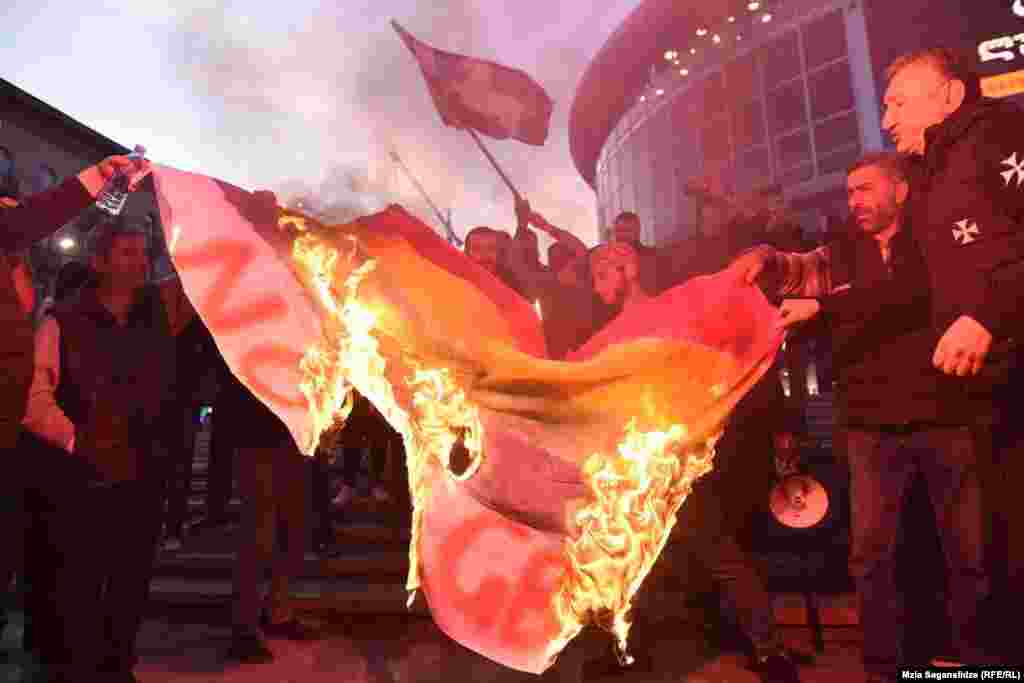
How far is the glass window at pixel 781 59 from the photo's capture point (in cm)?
1912

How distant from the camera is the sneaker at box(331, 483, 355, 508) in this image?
5.96 metres

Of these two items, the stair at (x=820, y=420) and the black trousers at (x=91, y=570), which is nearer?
the black trousers at (x=91, y=570)

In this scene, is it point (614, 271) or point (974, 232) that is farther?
point (614, 271)

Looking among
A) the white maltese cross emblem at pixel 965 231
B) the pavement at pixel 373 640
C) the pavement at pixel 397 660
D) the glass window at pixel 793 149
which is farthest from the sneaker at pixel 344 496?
the glass window at pixel 793 149

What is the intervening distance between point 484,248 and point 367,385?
104 inches

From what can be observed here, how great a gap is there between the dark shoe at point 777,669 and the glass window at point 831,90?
63.3ft

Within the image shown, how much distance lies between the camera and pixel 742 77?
805 inches

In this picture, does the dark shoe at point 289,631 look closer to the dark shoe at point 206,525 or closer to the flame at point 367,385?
the flame at point 367,385

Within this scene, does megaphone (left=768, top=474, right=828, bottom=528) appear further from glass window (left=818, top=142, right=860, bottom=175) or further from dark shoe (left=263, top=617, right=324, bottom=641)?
glass window (left=818, top=142, right=860, bottom=175)

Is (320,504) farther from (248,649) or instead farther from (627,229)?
(627,229)

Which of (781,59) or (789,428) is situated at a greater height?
(781,59)

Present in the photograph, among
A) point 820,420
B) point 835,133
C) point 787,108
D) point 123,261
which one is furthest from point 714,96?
point 123,261

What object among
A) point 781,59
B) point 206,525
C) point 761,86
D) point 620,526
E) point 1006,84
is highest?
point 781,59

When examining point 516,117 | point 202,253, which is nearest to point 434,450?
point 202,253
